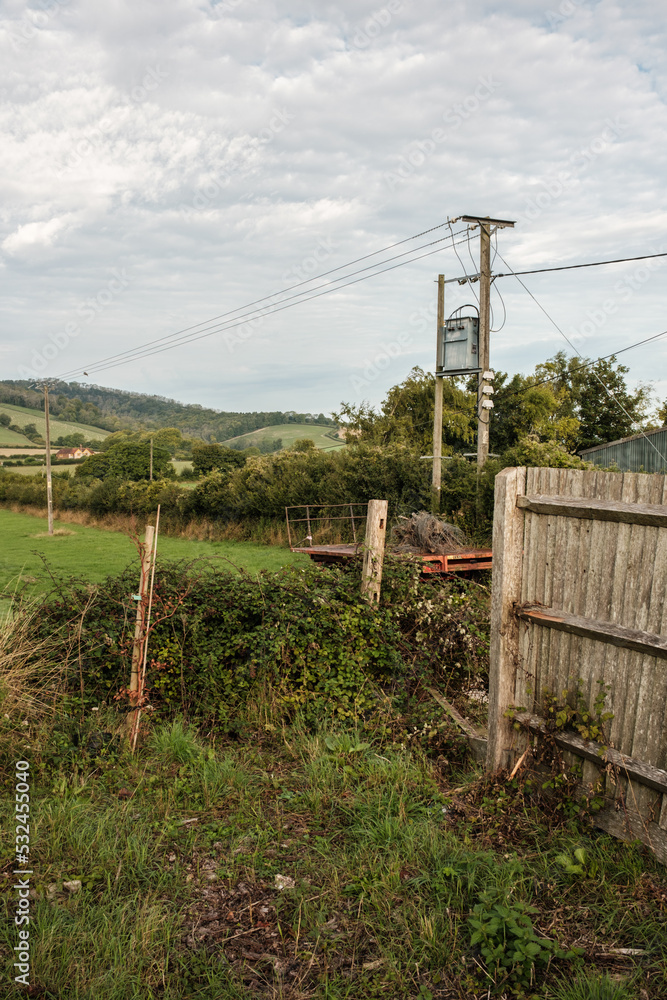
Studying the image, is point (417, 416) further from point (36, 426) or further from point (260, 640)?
point (36, 426)

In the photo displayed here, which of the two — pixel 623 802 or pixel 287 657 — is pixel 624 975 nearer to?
pixel 623 802

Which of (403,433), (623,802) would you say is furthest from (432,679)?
(403,433)

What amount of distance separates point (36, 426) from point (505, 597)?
6811 cm

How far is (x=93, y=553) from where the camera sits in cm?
2084

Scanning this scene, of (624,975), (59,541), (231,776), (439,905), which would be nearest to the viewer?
(624,975)

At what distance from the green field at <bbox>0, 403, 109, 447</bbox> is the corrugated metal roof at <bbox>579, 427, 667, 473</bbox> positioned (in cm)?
4311

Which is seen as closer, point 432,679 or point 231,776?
point 231,776

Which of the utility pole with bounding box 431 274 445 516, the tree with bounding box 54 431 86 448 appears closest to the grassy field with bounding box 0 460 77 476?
the tree with bounding box 54 431 86 448

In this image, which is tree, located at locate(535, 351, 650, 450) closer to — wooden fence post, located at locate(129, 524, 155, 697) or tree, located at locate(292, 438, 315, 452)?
tree, located at locate(292, 438, 315, 452)

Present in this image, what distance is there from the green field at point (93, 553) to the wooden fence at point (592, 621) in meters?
7.21

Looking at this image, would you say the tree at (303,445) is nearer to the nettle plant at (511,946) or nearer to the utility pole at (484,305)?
the utility pole at (484,305)

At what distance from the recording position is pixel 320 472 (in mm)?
18797

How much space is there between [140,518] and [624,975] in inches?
1101

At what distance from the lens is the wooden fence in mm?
3053
